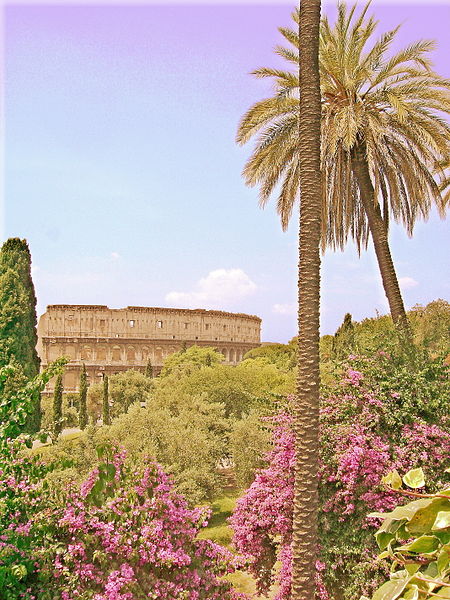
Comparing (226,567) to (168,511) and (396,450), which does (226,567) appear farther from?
(396,450)

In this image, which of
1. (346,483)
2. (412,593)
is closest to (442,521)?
(412,593)

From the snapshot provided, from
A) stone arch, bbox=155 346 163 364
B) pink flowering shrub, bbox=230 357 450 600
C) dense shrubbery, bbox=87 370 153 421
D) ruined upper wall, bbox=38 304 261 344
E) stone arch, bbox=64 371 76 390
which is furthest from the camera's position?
stone arch, bbox=155 346 163 364

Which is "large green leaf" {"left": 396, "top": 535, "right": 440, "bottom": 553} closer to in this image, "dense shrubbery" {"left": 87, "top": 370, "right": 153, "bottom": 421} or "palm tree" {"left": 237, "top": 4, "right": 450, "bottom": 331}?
"palm tree" {"left": 237, "top": 4, "right": 450, "bottom": 331}

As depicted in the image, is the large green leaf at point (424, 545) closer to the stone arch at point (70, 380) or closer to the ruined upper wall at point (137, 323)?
the stone arch at point (70, 380)

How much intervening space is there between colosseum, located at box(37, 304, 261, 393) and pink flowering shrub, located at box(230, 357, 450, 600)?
67.2 meters

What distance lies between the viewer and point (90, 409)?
5506cm

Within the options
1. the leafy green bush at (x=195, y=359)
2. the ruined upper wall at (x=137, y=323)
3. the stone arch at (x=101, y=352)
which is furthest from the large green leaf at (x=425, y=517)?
the stone arch at (x=101, y=352)

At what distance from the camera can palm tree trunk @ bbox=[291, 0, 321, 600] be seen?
27.6 feet

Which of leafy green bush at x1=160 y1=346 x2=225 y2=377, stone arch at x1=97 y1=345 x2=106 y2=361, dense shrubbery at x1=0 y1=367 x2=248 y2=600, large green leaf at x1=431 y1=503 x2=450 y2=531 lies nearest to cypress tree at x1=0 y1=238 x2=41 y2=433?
dense shrubbery at x1=0 y1=367 x2=248 y2=600

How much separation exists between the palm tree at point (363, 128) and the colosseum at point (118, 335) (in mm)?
65397

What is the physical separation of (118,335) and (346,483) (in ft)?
245

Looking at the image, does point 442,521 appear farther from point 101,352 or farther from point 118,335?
point 101,352

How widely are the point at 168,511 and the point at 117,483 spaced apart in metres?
1.01

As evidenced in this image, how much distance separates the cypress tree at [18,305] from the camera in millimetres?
30469
